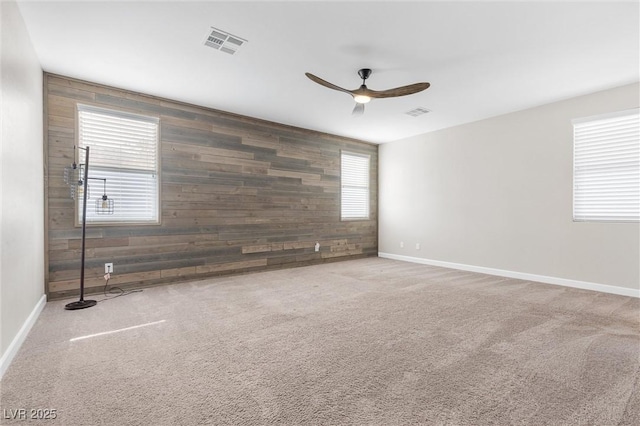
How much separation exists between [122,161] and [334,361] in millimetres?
3834

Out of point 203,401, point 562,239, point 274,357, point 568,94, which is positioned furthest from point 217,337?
point 568,94

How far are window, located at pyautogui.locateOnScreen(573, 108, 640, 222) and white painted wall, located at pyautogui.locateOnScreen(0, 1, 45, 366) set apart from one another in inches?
247

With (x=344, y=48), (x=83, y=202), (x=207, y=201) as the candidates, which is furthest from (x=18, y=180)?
(x=344, y=48)

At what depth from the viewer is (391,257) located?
691 centimetres

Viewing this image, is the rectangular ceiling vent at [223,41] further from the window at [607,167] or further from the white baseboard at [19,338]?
the window at [607,167]

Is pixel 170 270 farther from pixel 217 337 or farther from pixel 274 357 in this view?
pixel 274 357

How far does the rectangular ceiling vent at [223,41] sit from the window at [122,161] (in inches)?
73.9

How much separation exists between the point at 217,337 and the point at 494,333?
240 cm

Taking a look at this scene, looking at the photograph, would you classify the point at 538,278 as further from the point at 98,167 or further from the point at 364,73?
the point at 98,167

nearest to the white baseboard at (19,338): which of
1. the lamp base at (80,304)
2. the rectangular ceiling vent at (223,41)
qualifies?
the lamp base at (80,304)

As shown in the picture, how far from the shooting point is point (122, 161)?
407 cm

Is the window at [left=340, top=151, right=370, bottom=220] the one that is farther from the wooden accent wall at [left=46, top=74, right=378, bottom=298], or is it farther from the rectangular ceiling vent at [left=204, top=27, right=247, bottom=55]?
the rectangular ceiling vent at [left=204, top=27, right=247, bottom=55]

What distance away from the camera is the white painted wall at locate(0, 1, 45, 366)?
81.0 inches

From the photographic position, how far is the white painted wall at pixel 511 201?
4.08 meters
